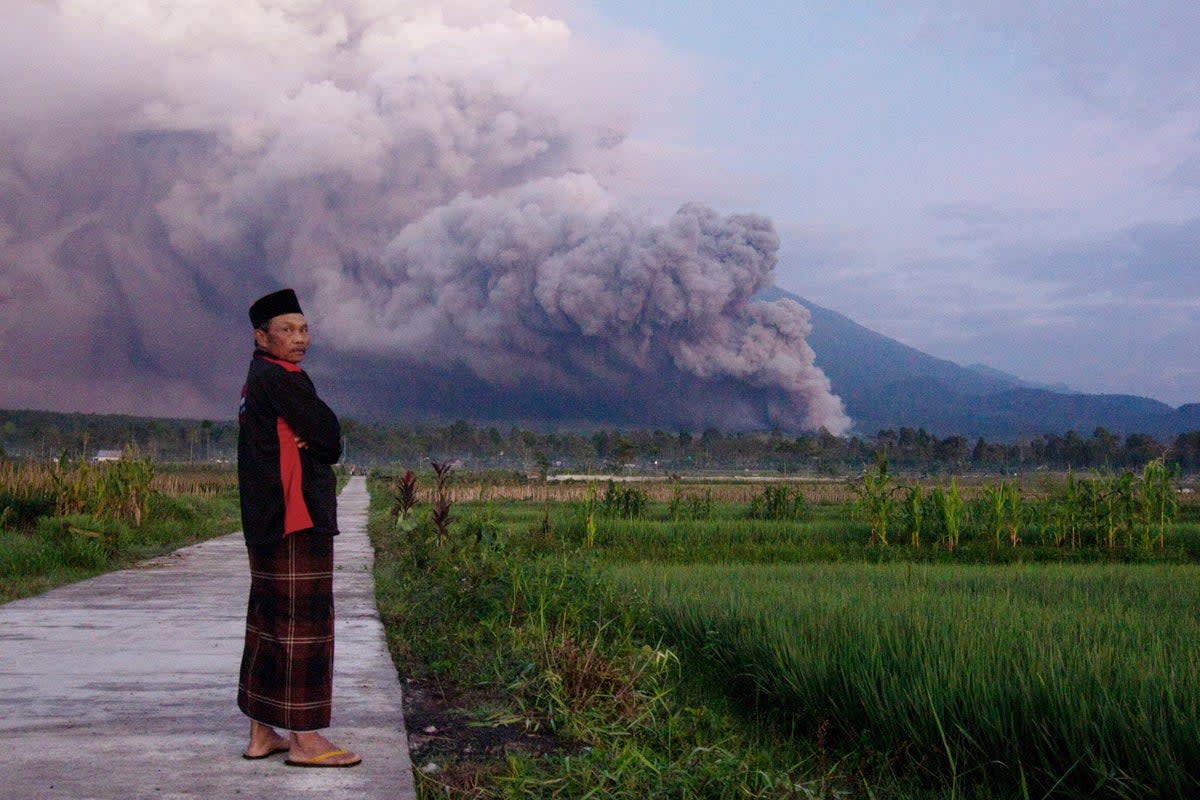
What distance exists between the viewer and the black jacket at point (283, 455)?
3.85 meters

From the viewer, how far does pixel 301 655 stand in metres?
3.90

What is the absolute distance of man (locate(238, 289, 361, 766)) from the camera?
3.85 m

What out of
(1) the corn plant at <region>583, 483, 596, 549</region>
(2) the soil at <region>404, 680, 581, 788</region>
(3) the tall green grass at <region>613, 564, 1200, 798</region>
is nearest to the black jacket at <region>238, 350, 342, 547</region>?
(2) the soil at <region>404, 680, 581, 788</region>

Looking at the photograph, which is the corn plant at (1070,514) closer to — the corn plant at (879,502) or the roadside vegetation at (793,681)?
the corn plant at (879,502)

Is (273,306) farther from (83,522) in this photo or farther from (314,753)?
(83,522)

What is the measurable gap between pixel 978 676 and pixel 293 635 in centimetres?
269

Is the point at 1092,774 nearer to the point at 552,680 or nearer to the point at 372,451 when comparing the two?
the point at 552,680

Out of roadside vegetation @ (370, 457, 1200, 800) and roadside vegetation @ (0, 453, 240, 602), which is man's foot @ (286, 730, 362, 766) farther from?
roadside vegetation @ (0, 453, 240, 602)

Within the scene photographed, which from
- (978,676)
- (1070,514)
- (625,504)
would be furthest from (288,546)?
(625,504)

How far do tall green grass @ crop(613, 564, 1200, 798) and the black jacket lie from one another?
2.34 metres

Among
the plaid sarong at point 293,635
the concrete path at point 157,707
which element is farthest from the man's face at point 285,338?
the concrete path at point 157,707

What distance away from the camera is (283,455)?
12.7 feet

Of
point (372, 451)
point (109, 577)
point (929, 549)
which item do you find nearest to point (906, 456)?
point (372, 451)

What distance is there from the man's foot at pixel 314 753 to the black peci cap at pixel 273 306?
1484mm
